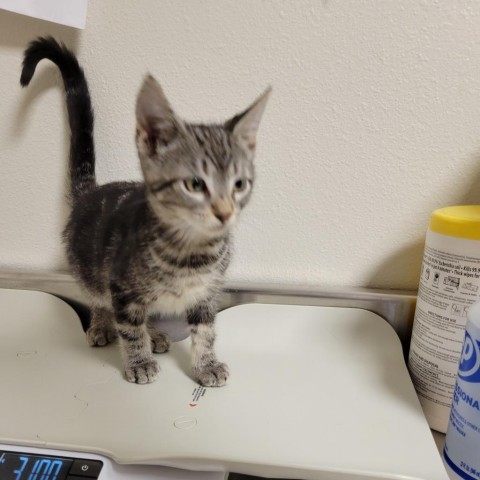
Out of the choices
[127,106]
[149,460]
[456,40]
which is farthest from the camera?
[127,106]

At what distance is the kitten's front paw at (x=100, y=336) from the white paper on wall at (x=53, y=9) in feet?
1.81

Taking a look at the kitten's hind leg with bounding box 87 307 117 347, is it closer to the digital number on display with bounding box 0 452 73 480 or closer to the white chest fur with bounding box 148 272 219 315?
the white chest fur with bounding box 148 272 219 315

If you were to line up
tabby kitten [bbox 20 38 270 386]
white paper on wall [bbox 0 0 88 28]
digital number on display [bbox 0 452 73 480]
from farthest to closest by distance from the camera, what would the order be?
white paper on wall [bbox 0 0 88 28] < tabby kitten [bbox 20 38 270 386] < digital number on display [bbox 0 452 73 480]

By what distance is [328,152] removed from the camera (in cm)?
76

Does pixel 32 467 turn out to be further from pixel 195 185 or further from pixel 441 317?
pixel 441 317

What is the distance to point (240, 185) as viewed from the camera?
62 cm

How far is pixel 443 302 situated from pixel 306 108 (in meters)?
0.40

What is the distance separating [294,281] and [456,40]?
512 mm

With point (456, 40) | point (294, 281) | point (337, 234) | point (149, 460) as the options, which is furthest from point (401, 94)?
point (149, 460)

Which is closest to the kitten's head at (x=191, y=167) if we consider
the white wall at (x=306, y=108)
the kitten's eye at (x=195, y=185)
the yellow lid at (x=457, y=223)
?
the kitten's eye at (x=195, y=185)

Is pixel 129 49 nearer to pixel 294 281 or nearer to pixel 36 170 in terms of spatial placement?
pixel 36 170

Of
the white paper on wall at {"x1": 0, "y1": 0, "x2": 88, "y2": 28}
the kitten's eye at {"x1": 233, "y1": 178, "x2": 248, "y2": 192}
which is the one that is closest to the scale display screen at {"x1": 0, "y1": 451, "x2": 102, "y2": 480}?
the kitten's eye at {"x1": 233, "y1": 178, "x2": 248, "y2": 192}

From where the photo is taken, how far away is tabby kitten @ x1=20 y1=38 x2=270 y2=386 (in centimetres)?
57

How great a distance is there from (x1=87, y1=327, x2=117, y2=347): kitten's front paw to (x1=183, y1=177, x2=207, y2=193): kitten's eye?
0.36m
